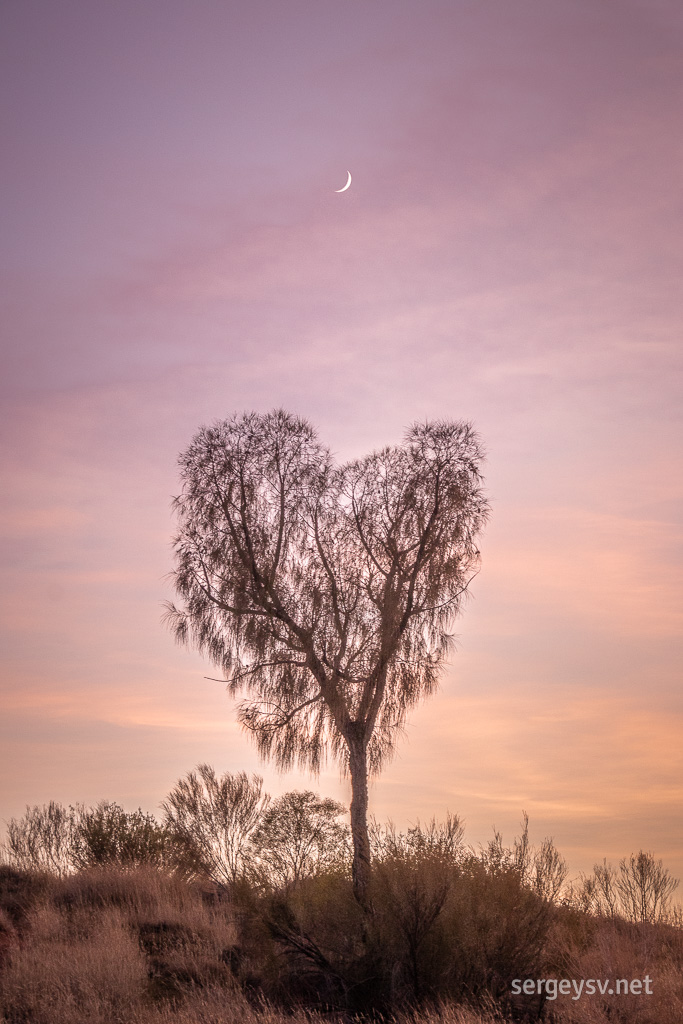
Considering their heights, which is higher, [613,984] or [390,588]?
[390,588]

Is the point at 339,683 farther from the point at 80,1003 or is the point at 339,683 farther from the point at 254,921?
the point at 80,1003

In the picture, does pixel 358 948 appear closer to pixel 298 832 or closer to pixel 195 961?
pixel 195 961

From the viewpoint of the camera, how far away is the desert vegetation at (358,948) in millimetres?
13039

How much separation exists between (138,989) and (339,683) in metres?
6.81

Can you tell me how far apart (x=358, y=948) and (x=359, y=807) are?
3.94 metres

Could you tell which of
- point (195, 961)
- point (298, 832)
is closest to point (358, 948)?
point (195, 961)

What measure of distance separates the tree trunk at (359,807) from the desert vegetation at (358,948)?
42 centimetres

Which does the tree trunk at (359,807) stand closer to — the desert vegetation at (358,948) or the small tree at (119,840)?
the desert vegetation at (358,948)

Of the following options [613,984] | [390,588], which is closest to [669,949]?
[613,984]

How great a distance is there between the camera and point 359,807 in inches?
726

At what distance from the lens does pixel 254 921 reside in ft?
54.3

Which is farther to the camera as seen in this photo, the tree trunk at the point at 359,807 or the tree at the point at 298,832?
the tree at the point at 298,832

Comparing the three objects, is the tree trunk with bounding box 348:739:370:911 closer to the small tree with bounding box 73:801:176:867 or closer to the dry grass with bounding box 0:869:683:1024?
the dry grass with bounding box 0:869:683:1024

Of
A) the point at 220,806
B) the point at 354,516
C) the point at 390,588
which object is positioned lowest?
the point at 220,806
